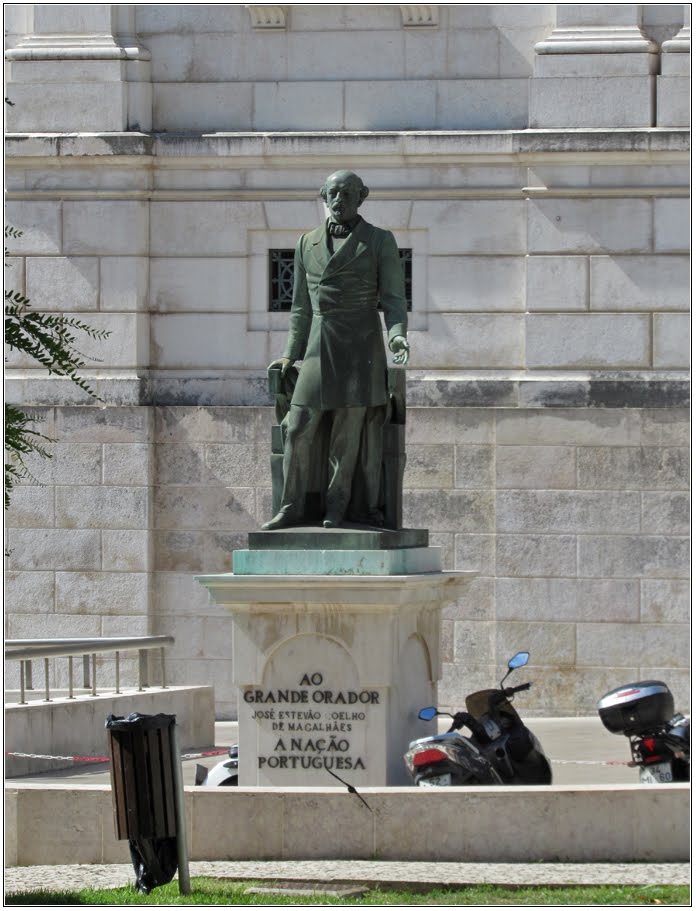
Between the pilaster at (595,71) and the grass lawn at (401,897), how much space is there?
1008 centimetres

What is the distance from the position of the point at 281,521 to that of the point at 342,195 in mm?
2193

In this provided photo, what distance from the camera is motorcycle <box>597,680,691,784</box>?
43.9 ft

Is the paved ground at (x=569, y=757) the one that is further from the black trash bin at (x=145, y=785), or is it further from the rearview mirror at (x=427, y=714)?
the black trash bin at (x=145, y=785)

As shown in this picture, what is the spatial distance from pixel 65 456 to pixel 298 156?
3.57 m

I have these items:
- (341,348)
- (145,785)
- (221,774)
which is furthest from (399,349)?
(145,785)

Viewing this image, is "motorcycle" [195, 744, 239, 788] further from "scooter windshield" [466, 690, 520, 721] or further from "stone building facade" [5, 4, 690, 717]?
"stone building facade" [5, 4, 690, 717]

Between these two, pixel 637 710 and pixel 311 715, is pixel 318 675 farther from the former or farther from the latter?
pixel 637 710

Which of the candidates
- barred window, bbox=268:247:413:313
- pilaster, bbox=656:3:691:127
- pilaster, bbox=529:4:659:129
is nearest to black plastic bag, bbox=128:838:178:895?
barred window, bbox=268:247:413:313

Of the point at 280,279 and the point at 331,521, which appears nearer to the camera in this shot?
the point at 331,521

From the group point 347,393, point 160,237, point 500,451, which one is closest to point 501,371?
point 500,451

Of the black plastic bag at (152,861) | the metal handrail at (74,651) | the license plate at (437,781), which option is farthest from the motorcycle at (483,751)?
the metal handrail at (74,651)

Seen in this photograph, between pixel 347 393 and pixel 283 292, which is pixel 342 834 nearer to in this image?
pixel 347 393

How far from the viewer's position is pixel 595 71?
64.6 ft

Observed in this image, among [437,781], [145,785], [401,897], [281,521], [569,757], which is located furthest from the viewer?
[569,757]
